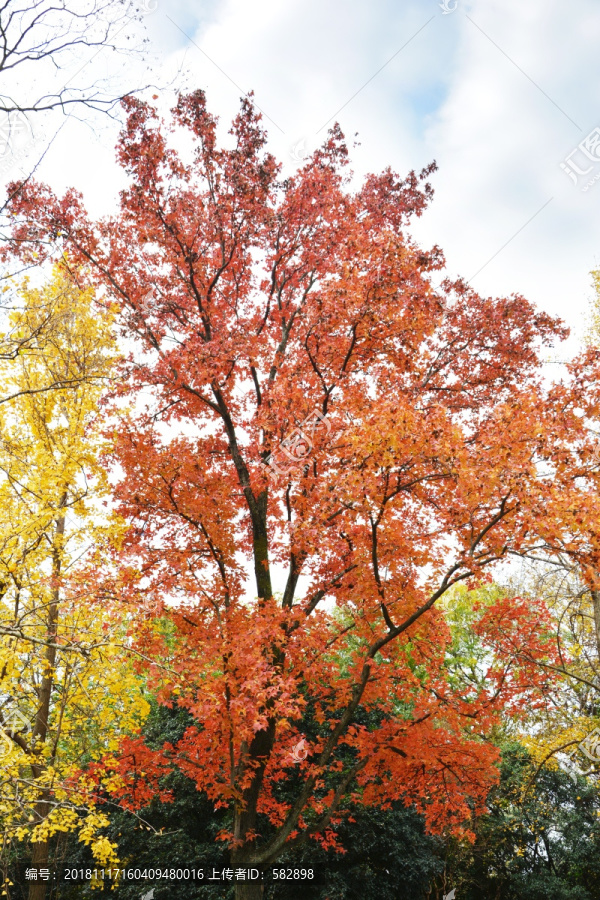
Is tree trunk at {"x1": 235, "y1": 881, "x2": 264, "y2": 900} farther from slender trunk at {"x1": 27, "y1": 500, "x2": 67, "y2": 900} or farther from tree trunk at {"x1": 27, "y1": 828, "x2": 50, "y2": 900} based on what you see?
tree trunk at {"x1": 27, "y1": 828, "x2": 50, "y2": 900}

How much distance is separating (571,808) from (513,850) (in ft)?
5.53

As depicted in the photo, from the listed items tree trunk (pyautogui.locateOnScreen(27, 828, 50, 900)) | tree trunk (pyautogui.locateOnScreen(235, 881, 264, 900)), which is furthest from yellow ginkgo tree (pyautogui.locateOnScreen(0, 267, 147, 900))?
tree trunk (pyautogui.locateOnScreen(235, 881, 264, 900))

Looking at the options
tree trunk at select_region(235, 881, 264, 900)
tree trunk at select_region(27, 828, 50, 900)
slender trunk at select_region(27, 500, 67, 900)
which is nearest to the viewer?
tree trunk at select_region(235, 881, 264, 900)

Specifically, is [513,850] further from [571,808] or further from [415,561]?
[415,561]

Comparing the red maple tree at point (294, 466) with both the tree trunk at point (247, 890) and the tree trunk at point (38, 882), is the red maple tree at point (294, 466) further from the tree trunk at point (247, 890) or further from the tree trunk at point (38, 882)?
the tree trunk at point (38, 882)

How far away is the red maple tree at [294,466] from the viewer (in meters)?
6.78

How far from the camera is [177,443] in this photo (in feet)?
26.4

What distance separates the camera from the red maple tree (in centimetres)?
678

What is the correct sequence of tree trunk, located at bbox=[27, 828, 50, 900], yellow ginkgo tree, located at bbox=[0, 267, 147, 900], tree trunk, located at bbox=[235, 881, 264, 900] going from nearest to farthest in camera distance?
yellow ginkgo tree, located at bbox=[0, 267, 147, 900]
tree trunk, located at bbox=[235, 881, 264, 900]
tree trunk, located at bbox=[27, 828, 50, 900]

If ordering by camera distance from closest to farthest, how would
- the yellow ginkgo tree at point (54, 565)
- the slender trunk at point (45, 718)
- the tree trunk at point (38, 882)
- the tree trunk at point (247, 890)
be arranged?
the yellow ginkgo tree at point (54, 565), the tree trunk at point (247, 890), the slender trunk at point (45, 718), the tree trunk at point (38, 882)

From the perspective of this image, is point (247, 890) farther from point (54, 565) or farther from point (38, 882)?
point (54, 565)

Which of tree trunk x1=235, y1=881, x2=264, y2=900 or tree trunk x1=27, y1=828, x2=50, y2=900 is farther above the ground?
tree trunk x1=27, y1=828, x2=50, y2=900

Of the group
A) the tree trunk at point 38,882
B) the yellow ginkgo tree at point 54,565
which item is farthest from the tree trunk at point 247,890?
the tree trunk at point 38,882

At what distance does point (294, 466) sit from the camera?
725 centimetres
